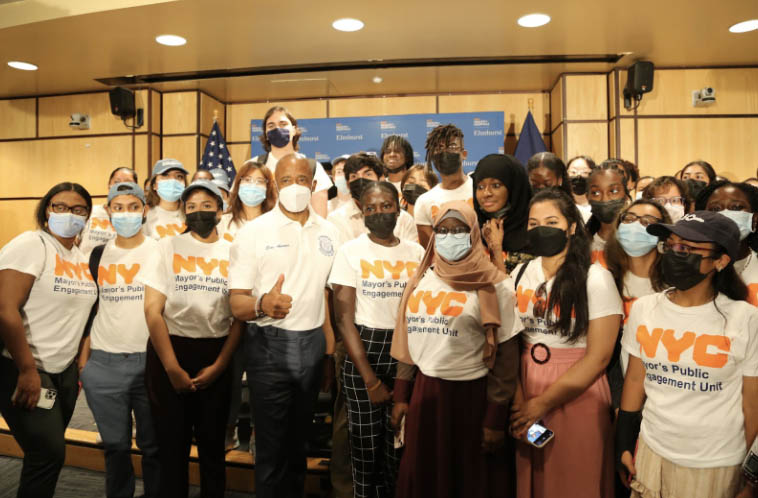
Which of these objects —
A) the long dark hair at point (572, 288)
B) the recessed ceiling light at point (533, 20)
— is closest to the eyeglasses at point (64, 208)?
the long dark hair at point (572, 288)

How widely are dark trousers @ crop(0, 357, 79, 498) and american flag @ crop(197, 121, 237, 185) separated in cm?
464

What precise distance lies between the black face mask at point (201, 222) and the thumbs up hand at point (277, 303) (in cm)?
58

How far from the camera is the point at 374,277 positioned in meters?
2.27

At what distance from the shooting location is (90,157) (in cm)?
717

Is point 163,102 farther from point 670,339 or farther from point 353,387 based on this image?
point 670,339

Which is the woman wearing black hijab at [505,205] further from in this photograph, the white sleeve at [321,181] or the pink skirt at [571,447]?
the white sleeve at [321,181]

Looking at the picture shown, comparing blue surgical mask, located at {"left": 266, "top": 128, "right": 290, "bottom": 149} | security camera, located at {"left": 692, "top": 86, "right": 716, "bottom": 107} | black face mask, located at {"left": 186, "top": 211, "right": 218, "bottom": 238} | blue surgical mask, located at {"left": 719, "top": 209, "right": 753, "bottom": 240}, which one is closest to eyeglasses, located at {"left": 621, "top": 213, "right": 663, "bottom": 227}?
blue surgical mask, located at {"left": 719, "top": 209, "right": 753, "bottom": 240}

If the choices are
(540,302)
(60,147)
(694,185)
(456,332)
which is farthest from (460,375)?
(60,147)

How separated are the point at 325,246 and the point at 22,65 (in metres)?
5.80

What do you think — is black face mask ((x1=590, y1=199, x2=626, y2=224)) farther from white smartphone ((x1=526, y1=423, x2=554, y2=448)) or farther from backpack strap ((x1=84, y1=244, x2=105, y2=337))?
backpack strap ((x1=84, y1=244, x2=105, y2=337))

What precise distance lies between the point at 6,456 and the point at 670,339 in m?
4.23

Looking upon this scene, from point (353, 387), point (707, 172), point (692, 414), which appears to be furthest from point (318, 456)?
point (707, 172)

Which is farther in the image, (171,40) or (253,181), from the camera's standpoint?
(171,40)

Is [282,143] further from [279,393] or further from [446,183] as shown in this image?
[279,393]
